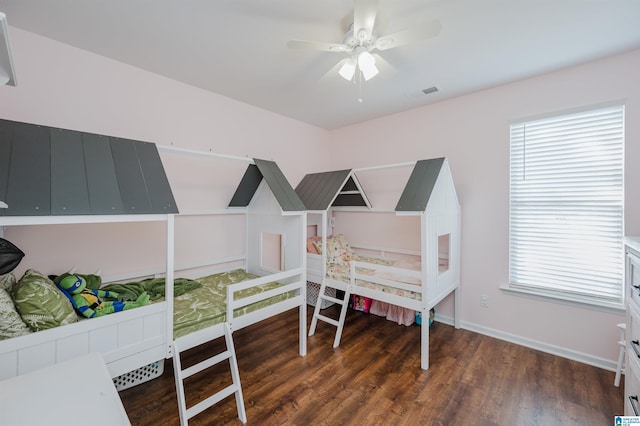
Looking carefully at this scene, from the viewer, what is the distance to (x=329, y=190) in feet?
11.5

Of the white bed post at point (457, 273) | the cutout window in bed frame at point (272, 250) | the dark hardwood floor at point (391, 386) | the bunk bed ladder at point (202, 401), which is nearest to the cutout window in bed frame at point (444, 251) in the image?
the white bed post at point (457, 273)

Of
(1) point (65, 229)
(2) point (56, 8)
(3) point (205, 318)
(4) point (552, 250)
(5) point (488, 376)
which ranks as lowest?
(5) point (488, 376)

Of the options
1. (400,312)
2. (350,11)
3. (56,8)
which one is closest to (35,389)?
(56,8)

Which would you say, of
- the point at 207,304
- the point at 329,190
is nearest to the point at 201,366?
the point at 207,304

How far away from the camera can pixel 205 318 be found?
2.01 metres

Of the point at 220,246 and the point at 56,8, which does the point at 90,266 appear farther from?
the point at 56,8

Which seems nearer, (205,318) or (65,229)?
(205,318)

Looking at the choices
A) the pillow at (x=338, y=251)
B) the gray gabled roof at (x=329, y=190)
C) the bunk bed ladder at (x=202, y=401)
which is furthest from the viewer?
the pillow at (x=338, y=251)

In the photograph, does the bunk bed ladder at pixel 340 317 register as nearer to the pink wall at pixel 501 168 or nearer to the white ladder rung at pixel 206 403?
the white ladder rung at pixel 206 403

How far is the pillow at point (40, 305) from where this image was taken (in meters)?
1.42

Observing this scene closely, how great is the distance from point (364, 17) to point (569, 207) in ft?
8.67

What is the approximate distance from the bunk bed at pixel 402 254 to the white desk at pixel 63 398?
2.18 metres

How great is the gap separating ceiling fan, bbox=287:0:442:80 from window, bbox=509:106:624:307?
6.46ft

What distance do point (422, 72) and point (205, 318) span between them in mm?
2916
